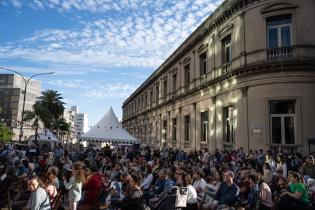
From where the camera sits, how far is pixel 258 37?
16.5m

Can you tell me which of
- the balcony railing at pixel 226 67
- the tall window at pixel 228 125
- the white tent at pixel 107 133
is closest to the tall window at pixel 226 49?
the balcony railing at pixel 226 67

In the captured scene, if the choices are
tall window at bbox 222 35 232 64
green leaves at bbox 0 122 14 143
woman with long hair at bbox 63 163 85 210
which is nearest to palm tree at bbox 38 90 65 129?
green leaves at bbox 0 122 14 143

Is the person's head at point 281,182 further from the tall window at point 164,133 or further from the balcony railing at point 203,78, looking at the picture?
the tall window at point 164,133

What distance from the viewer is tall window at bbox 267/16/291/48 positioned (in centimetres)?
1617

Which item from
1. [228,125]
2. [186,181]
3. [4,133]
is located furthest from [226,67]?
[4,133]

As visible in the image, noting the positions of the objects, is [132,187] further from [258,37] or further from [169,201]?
[258,37]

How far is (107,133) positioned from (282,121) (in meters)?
12.3

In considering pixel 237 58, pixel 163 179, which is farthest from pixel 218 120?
pixel 163 179

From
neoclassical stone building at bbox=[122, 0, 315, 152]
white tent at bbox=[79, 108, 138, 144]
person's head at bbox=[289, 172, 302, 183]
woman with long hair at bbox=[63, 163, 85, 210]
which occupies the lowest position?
woman with long hair at bbox=[63, 163, 85, 210]

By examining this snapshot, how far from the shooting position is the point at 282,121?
15656mm

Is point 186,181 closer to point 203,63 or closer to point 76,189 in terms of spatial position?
point 76,189

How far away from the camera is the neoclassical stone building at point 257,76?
15.3 metres

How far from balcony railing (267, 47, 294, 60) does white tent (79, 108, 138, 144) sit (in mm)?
11693

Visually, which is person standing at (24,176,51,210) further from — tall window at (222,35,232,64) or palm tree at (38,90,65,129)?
palm tree at (38,90,65,129)
